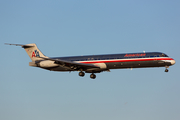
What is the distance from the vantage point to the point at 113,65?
2120 inches

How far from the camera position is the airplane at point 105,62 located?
5303cm

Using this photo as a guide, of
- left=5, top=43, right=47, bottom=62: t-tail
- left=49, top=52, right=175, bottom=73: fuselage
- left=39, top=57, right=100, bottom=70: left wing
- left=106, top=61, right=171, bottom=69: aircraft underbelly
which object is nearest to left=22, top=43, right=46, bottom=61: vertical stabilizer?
left=5, top=43, right=47, bottom=62: t-tail

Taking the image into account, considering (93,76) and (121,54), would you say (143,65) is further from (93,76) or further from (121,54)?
(93,76)

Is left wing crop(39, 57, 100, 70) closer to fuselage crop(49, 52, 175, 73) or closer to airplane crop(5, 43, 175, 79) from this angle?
airplane crop(5, 43, 175, 79)

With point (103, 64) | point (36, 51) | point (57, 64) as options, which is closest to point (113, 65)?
point (103, 64)

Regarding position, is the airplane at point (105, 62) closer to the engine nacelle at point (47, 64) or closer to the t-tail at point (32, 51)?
the engine nacelle at point (47, 64)

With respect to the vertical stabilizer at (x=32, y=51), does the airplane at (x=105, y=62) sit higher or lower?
lower

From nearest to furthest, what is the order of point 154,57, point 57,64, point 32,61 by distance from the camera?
point 154,57, point 57,64, point 32,61

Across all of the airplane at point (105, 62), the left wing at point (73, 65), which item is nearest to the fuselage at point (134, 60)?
the airplane at point (105, 62)

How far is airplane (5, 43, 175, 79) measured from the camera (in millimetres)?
53031

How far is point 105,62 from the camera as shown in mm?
54469

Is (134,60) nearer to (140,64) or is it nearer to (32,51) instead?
(140,64)

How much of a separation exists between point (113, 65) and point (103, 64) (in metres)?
1.98

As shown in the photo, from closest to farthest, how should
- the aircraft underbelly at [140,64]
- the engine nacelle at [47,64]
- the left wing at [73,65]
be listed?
the aircraft underbelly at [140,64], the left wing at [73,65], the engine nacelle at [47,64]
